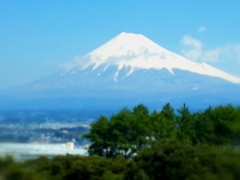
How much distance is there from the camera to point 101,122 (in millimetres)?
38906

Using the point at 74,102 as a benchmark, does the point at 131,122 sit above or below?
below

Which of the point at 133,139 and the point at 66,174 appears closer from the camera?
the point at 66,174

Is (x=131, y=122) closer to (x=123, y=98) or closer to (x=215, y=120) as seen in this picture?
(x=215, y=120)

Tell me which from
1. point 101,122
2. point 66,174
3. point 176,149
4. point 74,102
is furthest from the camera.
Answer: point 74,102

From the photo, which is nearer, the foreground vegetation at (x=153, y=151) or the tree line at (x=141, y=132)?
the foreground vegetation at (x=153, y=151)

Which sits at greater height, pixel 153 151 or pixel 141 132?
pixel 141 132

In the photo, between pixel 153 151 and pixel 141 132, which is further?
pixel 141 132

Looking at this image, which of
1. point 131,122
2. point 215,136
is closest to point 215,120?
point 215,136

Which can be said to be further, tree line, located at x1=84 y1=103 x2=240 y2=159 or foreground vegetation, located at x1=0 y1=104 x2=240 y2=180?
tree line, located at x1=84 y1=103 x2=240 y2=159

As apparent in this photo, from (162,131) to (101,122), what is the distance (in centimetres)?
366

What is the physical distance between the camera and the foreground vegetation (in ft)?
37.7

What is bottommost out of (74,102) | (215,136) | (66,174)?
(66,174)

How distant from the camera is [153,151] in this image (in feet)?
86.0

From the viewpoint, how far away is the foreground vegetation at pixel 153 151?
1148cm
